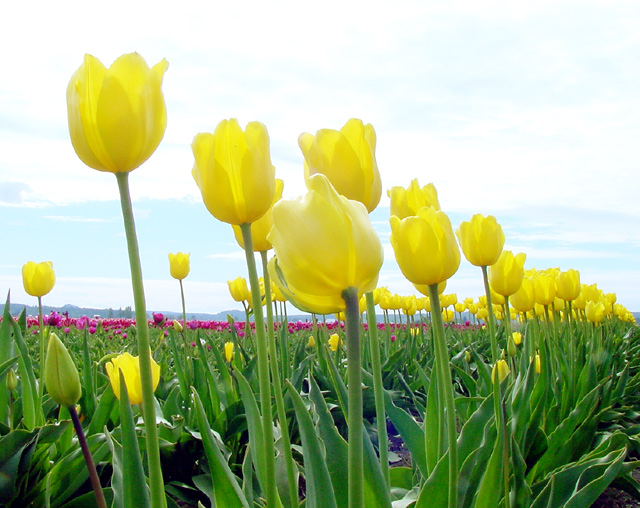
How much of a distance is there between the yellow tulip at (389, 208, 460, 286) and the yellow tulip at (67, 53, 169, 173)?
51 centimetres

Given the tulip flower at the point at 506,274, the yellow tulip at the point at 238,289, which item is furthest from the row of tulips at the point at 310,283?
the yellow tulip at the point at 238,289

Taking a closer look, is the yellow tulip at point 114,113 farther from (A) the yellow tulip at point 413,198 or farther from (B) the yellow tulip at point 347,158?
(A) the yellow tulip at point 413,198

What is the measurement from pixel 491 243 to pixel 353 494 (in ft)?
3.72

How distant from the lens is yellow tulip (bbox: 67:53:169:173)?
849mm

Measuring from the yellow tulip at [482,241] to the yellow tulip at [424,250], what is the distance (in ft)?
1.99

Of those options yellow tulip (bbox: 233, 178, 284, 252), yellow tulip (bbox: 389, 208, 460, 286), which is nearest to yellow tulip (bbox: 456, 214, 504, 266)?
yellow tulip (bbox: 389, 208, 460, 286)

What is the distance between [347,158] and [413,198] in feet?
1.11

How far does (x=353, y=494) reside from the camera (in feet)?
2.33

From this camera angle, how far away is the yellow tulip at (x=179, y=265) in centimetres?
372

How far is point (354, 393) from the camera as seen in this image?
0.68m

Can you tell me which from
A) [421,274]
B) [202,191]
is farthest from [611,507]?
[202,191]

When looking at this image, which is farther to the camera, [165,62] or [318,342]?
[318,342]

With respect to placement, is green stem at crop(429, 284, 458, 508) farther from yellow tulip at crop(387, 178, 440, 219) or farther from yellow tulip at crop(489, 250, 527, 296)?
yellow tulip at crop(489, 250, 527, 296)

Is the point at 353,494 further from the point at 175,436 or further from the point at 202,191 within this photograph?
the point at 175,436
